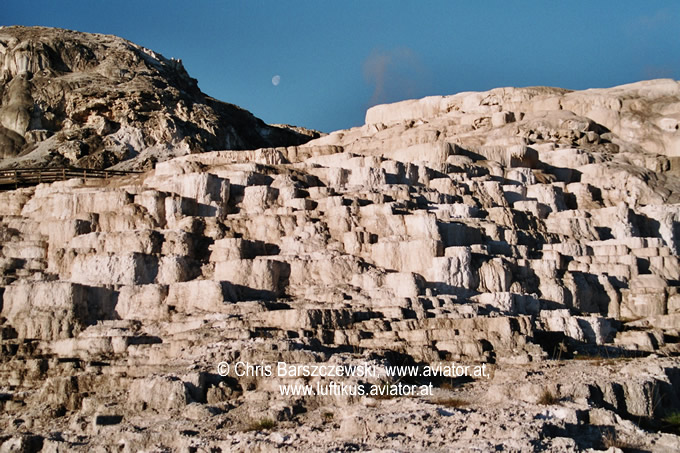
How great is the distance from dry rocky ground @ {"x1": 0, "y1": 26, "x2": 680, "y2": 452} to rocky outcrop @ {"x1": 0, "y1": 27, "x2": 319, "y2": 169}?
14760mm

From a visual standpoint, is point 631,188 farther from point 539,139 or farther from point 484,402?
point 484,402

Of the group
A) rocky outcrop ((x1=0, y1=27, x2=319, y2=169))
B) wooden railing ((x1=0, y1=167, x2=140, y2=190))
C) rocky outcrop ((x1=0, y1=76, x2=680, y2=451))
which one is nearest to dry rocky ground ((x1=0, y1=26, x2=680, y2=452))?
rocky outcrop ((x1=0, y1=76, x2=680, y2=451))

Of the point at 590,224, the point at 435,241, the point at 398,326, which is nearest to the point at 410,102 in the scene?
the point at 590,224

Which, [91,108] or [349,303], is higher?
[91,108]

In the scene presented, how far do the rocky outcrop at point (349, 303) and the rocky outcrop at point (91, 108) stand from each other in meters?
14.2

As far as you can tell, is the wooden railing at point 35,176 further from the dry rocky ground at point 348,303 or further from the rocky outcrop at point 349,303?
the dry rocky ground at point 348,303

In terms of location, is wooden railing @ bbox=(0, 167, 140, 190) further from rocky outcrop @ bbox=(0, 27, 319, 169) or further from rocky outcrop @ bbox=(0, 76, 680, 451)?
rocky outcrop @ bbox=(0, 27, 319, 169)

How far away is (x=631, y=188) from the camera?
1058 inches

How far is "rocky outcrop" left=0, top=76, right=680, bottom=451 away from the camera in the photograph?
9844mm

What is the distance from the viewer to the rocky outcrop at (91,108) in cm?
3931

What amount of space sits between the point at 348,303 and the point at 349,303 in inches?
0.8

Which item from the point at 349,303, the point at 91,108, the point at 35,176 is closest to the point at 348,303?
the point at 349,303

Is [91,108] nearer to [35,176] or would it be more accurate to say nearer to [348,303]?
[35,176]

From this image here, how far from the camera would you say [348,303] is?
15398 millimetres
